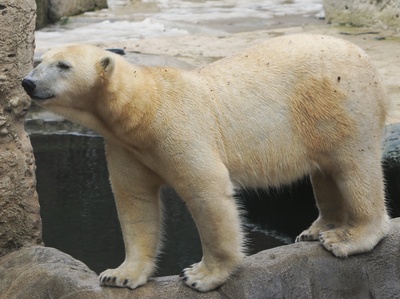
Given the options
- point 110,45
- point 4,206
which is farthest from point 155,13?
point 4,206

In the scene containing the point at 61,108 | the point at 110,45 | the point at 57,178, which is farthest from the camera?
the point at 110,45

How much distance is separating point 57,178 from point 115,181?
3198 mm

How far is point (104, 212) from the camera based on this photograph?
6.35 m

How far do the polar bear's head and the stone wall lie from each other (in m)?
8.89

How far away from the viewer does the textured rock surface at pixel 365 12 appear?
10555 mm

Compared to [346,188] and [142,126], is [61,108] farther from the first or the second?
[346,188]

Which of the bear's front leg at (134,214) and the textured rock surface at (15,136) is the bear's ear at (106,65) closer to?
the bear's front leg at (134,214)

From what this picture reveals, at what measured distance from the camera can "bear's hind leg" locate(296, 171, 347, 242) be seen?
4.38m

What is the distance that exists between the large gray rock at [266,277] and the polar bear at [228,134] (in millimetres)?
62

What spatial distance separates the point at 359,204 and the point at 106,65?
137 centimetres

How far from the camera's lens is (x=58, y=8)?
42.7 ft

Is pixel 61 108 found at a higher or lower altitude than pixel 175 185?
higher

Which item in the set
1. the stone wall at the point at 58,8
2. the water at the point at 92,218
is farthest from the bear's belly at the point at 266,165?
the stone wall at the point at 58,8

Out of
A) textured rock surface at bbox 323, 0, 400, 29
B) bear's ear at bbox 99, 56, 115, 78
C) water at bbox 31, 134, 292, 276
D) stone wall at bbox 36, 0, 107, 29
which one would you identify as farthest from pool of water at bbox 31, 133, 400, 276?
stone wall at bbox 36, 0, 107, 29
